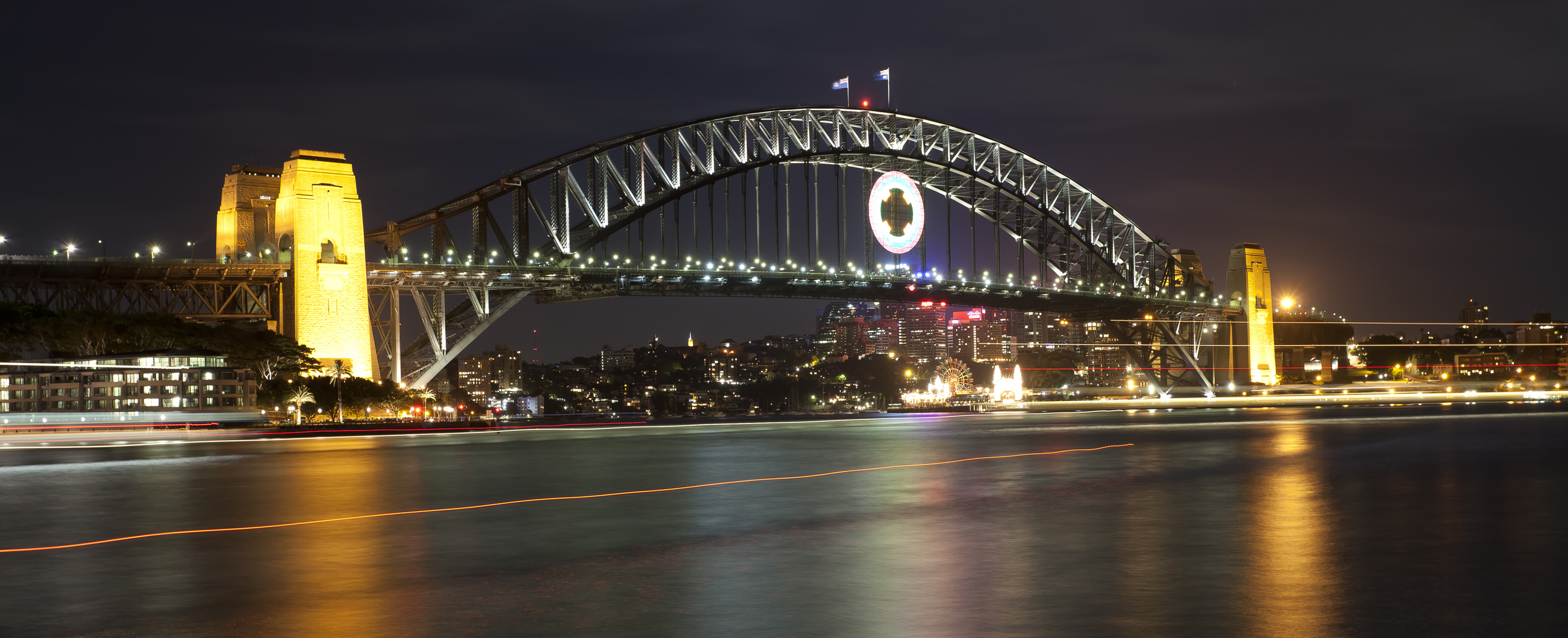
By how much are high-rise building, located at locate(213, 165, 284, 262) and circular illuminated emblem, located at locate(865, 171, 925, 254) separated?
4184 cm

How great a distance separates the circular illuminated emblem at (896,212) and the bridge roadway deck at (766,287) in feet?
8.53

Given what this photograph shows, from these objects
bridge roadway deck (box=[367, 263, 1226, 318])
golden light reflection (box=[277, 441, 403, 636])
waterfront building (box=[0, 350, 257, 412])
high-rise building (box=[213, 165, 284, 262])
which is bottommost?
golden light reflection (box=[277, 441, 403, 636])

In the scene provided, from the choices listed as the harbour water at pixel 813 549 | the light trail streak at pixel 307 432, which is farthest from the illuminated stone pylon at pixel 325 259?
the harbour water at pixel 813 549

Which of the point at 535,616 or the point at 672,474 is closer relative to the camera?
the point at 535,616

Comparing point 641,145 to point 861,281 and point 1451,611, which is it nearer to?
point 861,281

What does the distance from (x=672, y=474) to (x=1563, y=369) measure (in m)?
156

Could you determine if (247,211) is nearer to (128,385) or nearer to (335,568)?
(128,385)

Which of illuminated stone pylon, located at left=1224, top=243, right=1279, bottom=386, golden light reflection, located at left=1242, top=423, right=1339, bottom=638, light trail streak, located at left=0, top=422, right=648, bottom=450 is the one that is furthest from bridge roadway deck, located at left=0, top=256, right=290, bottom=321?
illuminated stone pylon, located at left=1224, top=243, right=1279, bottom=386

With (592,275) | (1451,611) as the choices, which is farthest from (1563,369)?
(1451,611)

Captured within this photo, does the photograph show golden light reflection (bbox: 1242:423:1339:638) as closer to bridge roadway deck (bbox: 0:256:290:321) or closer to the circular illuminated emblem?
bridge roadway deck (bbox: 0:256:290:321)

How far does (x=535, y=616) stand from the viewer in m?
8.92

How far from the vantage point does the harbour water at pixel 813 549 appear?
8789mm

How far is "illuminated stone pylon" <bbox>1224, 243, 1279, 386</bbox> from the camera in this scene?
113562 mm

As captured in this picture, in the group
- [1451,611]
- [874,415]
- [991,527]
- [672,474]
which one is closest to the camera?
[1451,611]
